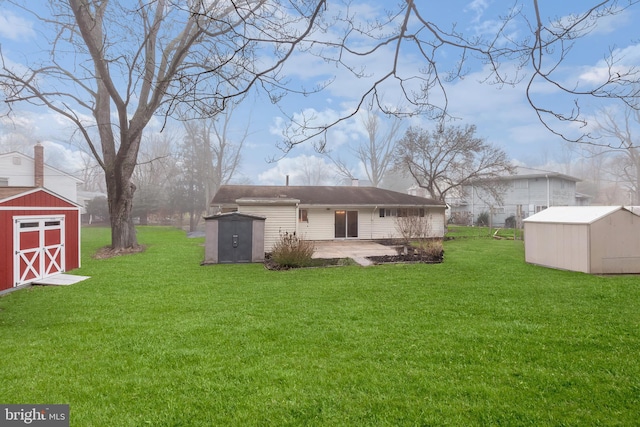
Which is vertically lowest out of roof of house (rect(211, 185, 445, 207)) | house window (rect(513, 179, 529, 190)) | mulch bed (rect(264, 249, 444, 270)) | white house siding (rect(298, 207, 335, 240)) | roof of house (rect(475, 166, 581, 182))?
mulch bed (rect(264, 249, 444, 270))

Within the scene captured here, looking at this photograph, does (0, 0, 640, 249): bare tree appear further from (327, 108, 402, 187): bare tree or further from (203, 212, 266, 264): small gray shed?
(327, 108, 402, 187): bare tree

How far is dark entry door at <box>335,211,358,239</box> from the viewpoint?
67.5ft

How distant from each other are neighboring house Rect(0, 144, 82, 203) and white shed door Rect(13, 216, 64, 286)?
52.2 ft

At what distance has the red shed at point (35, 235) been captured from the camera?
8.43m

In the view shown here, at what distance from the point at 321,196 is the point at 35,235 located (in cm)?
1465

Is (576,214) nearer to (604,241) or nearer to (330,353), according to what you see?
(604,241)

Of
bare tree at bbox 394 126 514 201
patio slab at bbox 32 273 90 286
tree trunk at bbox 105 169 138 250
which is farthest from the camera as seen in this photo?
bare tree at bbox 394 126 514 201

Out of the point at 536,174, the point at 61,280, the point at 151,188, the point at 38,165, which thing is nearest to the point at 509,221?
the point at 536,174

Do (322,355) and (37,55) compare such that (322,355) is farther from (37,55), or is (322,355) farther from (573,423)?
(37,55)

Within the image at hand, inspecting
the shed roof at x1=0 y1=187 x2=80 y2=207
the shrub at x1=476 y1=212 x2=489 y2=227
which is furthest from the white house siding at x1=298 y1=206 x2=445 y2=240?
the shed roof at x1=0 y1=187 x2=80 y2=207

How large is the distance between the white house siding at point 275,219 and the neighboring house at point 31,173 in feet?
56.2

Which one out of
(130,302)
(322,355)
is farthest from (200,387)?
(130,302)

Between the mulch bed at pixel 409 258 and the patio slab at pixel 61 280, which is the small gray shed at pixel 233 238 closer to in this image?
the patio slab at pixel 61 280

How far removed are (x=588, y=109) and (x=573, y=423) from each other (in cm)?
286
